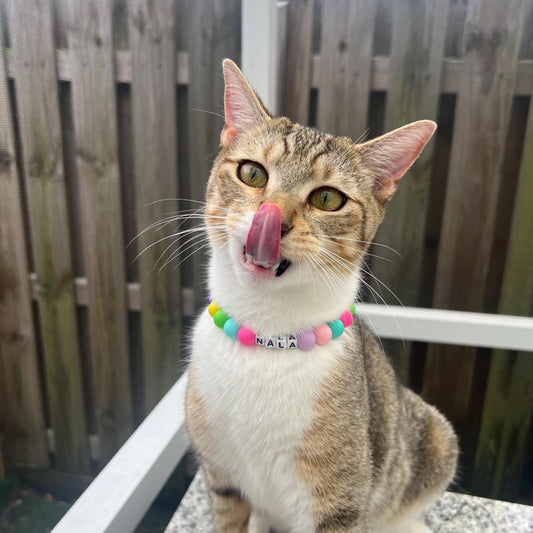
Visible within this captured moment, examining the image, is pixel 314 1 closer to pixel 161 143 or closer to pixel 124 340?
pixel 161 143

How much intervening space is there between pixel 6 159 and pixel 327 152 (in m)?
0.51

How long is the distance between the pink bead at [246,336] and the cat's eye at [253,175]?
24cm

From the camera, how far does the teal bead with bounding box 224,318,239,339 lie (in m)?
0.85

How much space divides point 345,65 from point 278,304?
897 millimetres

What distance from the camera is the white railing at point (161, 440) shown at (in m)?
0.95

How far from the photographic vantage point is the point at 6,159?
2.57ft

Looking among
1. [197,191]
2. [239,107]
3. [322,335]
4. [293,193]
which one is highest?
[239,107]

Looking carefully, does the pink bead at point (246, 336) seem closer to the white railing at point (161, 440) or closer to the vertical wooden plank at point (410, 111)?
the white railing at point (161, 440)

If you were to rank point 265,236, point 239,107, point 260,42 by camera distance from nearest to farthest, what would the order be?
point 265,236 → point 239,107 → point 260,42

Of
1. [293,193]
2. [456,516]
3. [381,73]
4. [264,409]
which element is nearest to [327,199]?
[293,193]

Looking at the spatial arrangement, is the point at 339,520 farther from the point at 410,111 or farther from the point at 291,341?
the point at 410,111

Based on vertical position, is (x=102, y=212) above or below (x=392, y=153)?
below

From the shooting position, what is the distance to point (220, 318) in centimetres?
88

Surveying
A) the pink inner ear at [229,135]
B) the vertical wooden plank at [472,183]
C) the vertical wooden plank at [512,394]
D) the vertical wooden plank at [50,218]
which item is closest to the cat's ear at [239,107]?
the pink inner ear at [229,135]
